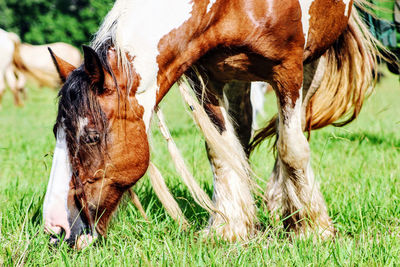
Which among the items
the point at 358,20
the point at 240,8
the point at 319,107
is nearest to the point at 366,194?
the point at 319,107

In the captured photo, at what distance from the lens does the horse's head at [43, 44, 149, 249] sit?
1938 millimetres

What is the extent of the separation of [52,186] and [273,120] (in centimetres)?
172

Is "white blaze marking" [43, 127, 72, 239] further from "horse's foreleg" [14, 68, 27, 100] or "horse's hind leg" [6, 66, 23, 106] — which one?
"horse's foreleg" [14, 68, 27, 100]

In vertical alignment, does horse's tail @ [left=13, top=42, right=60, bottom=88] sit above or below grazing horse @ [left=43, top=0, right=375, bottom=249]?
below

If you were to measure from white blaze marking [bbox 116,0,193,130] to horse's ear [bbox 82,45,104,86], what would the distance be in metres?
0.14

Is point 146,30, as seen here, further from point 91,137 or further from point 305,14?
point 305,14

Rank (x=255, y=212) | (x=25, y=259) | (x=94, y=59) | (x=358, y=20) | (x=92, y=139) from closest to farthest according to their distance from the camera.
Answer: (x=94, y=59) < (x=92, y=139) < (x=25, y=259) < (x=255, y=212) < (x=358, y=20)

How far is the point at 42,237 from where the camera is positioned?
86.8 inches

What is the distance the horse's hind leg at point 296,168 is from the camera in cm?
250

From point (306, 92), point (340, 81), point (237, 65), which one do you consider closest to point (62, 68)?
point (237, 65)

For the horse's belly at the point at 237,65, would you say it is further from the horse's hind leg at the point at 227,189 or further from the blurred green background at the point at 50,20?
the blurred green background at the point at 50,20

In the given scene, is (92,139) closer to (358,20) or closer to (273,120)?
(273,120)

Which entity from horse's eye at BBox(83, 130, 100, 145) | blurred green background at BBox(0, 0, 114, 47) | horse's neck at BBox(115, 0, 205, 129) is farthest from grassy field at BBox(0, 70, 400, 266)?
blurred green background at BBox(0, 0, 114, 47)

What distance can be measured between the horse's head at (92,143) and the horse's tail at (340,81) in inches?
55.3
